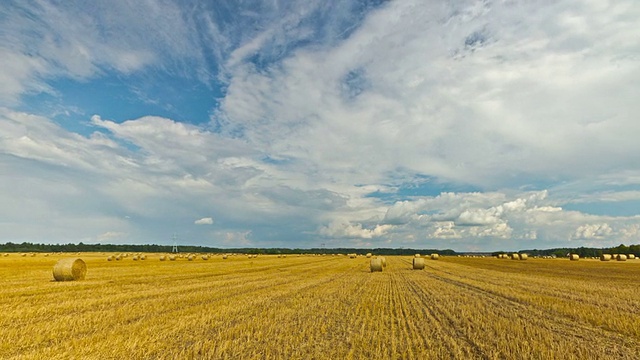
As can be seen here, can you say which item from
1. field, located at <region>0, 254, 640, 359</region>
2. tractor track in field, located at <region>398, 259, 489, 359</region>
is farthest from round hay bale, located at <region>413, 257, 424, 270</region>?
tractor track in field, located at <region>398, 259, 489, 359</region>

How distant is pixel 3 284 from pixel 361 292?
18362 millimetres

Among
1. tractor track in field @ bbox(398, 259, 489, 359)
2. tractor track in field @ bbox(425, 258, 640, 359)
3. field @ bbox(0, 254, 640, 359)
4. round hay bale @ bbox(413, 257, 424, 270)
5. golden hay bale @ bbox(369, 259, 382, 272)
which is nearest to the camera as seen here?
field @ bbox(0, 254, 640, 359)

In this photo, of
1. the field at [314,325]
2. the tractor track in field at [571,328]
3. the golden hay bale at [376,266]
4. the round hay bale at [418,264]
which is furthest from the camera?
the round hay bale at [418,264]

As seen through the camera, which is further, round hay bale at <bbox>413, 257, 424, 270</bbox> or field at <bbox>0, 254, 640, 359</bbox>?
round hay bale at <bbox>413, 257, 424, 270</bbox>

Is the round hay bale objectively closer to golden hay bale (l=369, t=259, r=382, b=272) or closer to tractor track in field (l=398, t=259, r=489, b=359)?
golden hay bale (l=369, t=259, r=382, b=272)

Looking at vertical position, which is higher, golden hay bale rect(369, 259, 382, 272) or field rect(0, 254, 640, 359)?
golden hay bale rect(369, 259, 382, 272)

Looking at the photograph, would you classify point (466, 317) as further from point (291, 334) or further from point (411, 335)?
point (291, 334)

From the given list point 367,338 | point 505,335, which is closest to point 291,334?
point 367,338

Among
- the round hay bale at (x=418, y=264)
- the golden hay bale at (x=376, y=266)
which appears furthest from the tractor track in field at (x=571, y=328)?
the round hay bale at (x=418, y=264)

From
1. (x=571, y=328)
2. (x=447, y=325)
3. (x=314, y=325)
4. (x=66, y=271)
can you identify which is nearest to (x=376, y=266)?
(x=66, y=271)

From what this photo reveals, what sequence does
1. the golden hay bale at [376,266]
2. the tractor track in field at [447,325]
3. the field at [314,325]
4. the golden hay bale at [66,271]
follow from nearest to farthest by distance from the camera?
the field at [314,325], the tractor track in field at [447,325], the golden hay bale at [66,271], the golden hay bale at [376,266]

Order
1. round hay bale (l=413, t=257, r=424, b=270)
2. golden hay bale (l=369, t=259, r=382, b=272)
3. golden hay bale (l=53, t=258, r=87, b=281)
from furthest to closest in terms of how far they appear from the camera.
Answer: round hay bale (l=413, t=257, r=424, b=270) → golden hay bale (l=369, t=259, r=382, b=272) → golden hay bale (l=53, t=258, r=87, b=281)

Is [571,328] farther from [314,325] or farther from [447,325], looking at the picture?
[314,325]

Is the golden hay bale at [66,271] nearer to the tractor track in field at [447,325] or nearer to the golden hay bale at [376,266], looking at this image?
the tractor track in field at [447,325]
